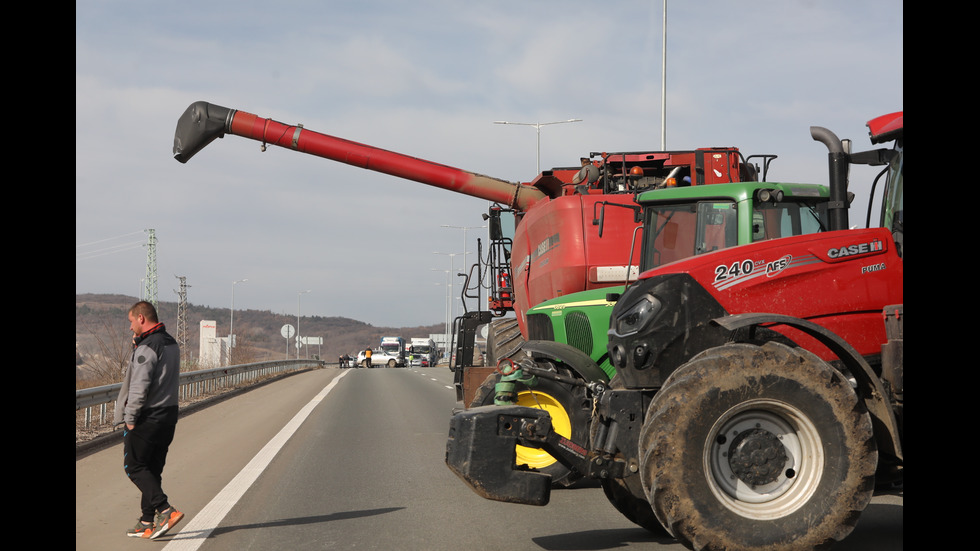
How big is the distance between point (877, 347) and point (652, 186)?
6.91 metres

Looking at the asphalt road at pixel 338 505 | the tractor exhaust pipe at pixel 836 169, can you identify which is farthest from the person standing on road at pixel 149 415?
the tractor exhaust pipe at pixel 836 169

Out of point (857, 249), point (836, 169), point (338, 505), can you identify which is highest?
point (836, 169)

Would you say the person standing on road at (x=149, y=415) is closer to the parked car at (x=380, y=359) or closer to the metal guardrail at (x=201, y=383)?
the metal guardrail at (x=201, y=383)

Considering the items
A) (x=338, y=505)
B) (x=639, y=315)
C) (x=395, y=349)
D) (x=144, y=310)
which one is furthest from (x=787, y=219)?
(x=395, y=349)

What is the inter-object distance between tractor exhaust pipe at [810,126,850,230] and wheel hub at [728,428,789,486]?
2.30m

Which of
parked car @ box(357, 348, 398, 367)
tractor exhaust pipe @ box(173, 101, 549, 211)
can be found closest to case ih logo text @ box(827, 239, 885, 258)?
tractor exhaust pipe @ box(173, 101, 549, 211)

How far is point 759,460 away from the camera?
6055 mm

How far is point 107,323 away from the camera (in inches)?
929

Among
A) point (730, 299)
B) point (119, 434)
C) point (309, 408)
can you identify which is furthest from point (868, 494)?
point (309, 408)

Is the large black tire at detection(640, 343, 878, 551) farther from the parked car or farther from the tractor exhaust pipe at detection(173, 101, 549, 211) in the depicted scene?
the parked car

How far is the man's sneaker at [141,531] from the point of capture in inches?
300

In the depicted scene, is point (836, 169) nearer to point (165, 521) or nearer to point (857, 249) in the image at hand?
point (857, 249)

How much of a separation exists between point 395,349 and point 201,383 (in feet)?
187

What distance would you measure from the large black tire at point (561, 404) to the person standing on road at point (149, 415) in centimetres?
267
